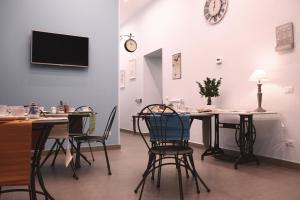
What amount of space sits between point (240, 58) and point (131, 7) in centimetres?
470

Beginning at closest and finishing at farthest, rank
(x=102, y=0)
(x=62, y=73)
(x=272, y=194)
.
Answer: (x=272, y=194) < (x=62, y=73) < (x=102, y=0)

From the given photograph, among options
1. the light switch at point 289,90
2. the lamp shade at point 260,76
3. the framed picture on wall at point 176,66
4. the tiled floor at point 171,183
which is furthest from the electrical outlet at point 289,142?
the framed picture on wall at point 176,66

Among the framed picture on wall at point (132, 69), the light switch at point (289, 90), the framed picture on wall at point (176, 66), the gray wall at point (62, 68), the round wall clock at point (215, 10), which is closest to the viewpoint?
the light switch at point (289, 90)

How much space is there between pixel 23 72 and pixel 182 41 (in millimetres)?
3431

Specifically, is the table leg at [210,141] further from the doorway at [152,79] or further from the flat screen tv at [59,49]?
the doorway at [152,79]

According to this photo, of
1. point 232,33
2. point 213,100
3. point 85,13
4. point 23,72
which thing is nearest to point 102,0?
point 85,13

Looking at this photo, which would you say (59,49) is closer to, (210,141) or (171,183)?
(210,141)

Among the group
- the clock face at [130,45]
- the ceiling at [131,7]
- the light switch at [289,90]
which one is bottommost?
the light switch at [289,90]

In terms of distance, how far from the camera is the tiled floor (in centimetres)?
256

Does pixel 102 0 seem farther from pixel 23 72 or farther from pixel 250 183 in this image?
pixel 250 183

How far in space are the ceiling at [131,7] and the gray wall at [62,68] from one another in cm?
250

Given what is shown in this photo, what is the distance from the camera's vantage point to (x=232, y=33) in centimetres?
488

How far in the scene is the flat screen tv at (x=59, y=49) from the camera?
15.9 feet

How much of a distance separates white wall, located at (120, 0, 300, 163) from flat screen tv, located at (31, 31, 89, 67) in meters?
2.27
